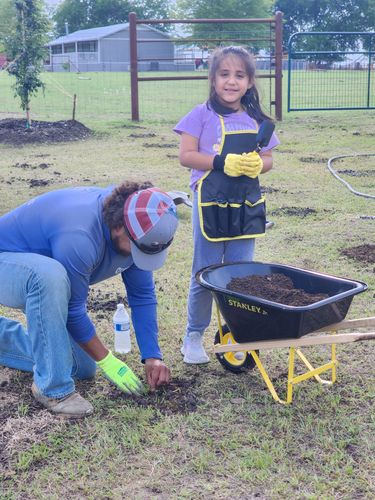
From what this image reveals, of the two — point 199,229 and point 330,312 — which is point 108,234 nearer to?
point 199,229

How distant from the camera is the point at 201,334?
3699mm

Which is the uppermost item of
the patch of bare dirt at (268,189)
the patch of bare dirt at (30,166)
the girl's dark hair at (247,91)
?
the girl's dark hair at (247,91)

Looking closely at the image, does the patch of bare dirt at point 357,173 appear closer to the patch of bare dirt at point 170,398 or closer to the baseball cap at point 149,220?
the patch of bare dirt at point 170,398

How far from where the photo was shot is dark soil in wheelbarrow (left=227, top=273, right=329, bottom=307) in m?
3.23

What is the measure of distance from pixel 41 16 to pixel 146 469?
12195mm

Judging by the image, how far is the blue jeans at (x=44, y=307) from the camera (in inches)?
115

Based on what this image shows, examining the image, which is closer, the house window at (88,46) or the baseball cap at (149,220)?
the baseball cap at (149,220)

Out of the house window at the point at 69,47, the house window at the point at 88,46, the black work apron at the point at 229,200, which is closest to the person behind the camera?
the black work apron at the point at 229,200

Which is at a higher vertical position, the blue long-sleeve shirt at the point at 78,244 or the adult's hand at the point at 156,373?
the blue long-sleeve shirt at the point at 78,244

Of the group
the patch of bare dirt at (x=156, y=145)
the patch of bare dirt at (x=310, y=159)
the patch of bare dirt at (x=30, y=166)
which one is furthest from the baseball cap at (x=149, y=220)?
the patch of bare dirt at (x=156, y=145)

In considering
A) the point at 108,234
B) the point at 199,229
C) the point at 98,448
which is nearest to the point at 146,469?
the point at 98,448

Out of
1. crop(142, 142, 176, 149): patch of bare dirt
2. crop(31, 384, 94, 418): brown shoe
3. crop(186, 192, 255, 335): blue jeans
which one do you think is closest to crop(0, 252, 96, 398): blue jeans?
crop(31, 384, 94, 418): brown shoe

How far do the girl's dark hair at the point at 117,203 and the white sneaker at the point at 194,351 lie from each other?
39.4 inches

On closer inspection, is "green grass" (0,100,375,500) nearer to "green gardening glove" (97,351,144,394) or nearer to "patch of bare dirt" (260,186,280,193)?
"green gardening glove" (97,351,144,394)
